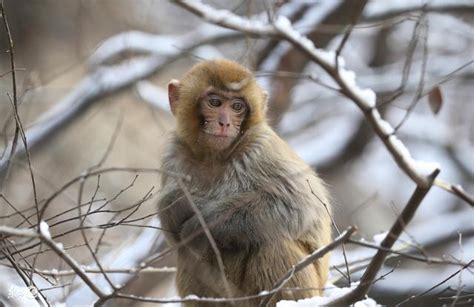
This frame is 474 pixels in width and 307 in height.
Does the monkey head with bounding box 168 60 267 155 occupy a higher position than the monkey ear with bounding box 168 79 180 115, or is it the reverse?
the monkey ear with bounding box 168 79 180 115

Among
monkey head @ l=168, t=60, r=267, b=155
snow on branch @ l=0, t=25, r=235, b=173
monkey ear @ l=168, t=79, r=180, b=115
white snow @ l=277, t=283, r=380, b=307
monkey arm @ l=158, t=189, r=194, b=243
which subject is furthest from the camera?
snow on branch @ l=0, t=25, r=235, b=173

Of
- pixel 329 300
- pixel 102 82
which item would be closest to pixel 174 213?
pixel 329 300

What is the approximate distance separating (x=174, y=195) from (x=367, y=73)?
9.00m

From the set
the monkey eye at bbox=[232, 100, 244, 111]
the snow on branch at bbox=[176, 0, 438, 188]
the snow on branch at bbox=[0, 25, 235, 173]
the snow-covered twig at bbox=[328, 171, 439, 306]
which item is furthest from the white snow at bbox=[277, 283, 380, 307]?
the snow on branch at bbox=[0, 25, 235, 173]

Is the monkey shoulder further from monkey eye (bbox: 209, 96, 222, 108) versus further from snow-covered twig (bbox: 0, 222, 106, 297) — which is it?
snow-covered twig (bbox: 0, 222, 106, 297)

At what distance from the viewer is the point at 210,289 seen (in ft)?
19.9

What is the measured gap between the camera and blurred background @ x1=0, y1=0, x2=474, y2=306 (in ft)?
33.5

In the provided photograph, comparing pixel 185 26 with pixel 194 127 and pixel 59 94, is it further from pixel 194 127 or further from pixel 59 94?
pixel 194 127

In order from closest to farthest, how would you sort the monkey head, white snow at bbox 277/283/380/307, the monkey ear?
white snow at bbox 277/283/380/307 < the monkey head < the monkey ear

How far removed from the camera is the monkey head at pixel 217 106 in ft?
20.5

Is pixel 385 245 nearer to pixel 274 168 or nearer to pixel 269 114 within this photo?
pixel 274 168

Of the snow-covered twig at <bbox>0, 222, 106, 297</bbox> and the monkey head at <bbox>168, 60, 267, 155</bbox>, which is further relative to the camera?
the monkey head at <bbox>168, 60, 267, 155</bbox>

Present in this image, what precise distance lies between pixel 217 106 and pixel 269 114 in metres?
2.78

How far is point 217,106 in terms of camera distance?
20.8 feet
